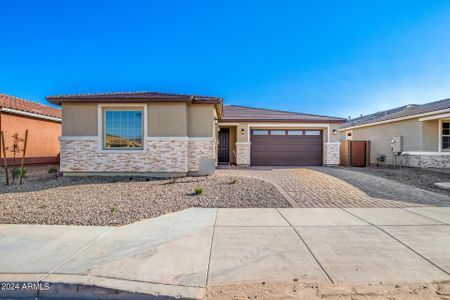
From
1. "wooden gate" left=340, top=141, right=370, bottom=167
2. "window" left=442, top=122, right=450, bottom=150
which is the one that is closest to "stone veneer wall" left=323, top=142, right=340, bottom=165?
"wooden gate" left=340, top=141, right=370, bottom=167

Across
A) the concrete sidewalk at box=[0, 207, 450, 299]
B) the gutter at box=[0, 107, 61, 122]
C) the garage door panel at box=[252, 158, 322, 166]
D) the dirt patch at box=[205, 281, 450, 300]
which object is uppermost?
the gutter at box=[0, 107, 61, 122]

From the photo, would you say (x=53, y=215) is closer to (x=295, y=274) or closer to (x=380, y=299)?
(x=295, y=274)

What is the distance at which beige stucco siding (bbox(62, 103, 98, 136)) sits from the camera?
10.6 meters

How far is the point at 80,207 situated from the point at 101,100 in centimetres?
579

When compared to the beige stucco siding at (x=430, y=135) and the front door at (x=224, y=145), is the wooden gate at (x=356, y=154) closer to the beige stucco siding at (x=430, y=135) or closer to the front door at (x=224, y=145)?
the beige stucco siding at (x=430, y=135)

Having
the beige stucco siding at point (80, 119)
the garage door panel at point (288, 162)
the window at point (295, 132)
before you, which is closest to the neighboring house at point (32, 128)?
the beige stucco siding at point (80, 119)

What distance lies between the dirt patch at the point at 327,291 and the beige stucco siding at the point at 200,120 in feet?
28.2

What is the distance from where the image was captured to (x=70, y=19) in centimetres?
1109

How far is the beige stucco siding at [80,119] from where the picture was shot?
34.7ft

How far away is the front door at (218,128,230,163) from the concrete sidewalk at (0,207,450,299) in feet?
38.3

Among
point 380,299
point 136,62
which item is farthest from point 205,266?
point 136,62

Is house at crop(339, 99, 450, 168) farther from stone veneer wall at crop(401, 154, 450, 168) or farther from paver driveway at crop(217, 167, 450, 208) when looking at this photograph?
paver driveway at crop(217, 167, 450, 208)

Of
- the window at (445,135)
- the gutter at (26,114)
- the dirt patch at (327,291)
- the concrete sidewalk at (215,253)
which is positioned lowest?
the dirt patch at (327,291)

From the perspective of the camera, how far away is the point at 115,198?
279 inches
